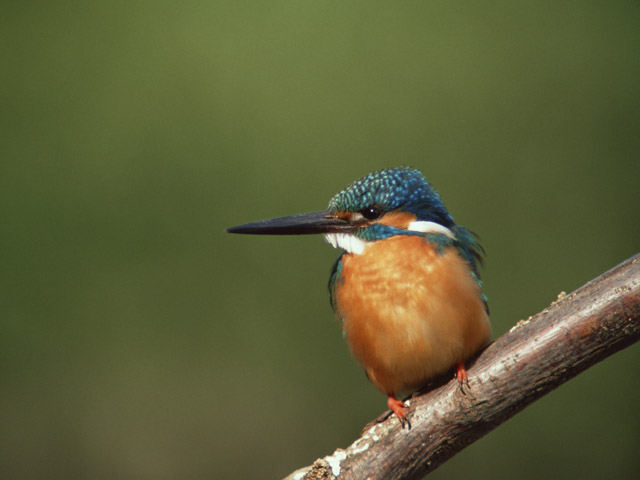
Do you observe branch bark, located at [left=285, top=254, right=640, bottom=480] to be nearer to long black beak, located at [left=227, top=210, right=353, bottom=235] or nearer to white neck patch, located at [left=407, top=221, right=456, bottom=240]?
white neck patch, located at [left=407, top=221, right=456, bottom=240]

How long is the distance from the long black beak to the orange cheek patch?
10 centimetres

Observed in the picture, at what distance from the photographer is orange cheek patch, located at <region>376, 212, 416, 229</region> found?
→ 1.79 m

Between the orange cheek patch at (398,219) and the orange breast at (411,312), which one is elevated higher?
the orange cheek patch at (398,219)

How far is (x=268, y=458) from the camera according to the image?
10.0 feet

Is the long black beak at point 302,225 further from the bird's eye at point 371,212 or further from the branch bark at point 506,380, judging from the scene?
the branch bark at point 506,380

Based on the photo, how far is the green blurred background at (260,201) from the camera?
309 centimetres

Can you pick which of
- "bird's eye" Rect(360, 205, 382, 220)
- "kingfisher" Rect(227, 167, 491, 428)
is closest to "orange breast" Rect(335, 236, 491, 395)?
"kingfisher" Rect(227, 167, 491, 428)

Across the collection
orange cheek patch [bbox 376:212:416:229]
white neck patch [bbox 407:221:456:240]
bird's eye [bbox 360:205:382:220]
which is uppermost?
bird's eye [bbox 360:205:382:220]

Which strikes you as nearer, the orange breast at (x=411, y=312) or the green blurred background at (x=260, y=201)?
the orange breast at (x=411, y=312)

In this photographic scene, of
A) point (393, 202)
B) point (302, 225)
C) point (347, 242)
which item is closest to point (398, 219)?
point (393, 202)

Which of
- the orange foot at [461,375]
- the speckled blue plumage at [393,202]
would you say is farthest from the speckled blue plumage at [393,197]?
the orange foot at [461,375]

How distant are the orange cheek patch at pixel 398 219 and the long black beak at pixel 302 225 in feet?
0.32

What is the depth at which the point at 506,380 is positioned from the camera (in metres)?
1.42

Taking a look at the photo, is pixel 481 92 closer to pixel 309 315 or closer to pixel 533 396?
pixel 309 315
